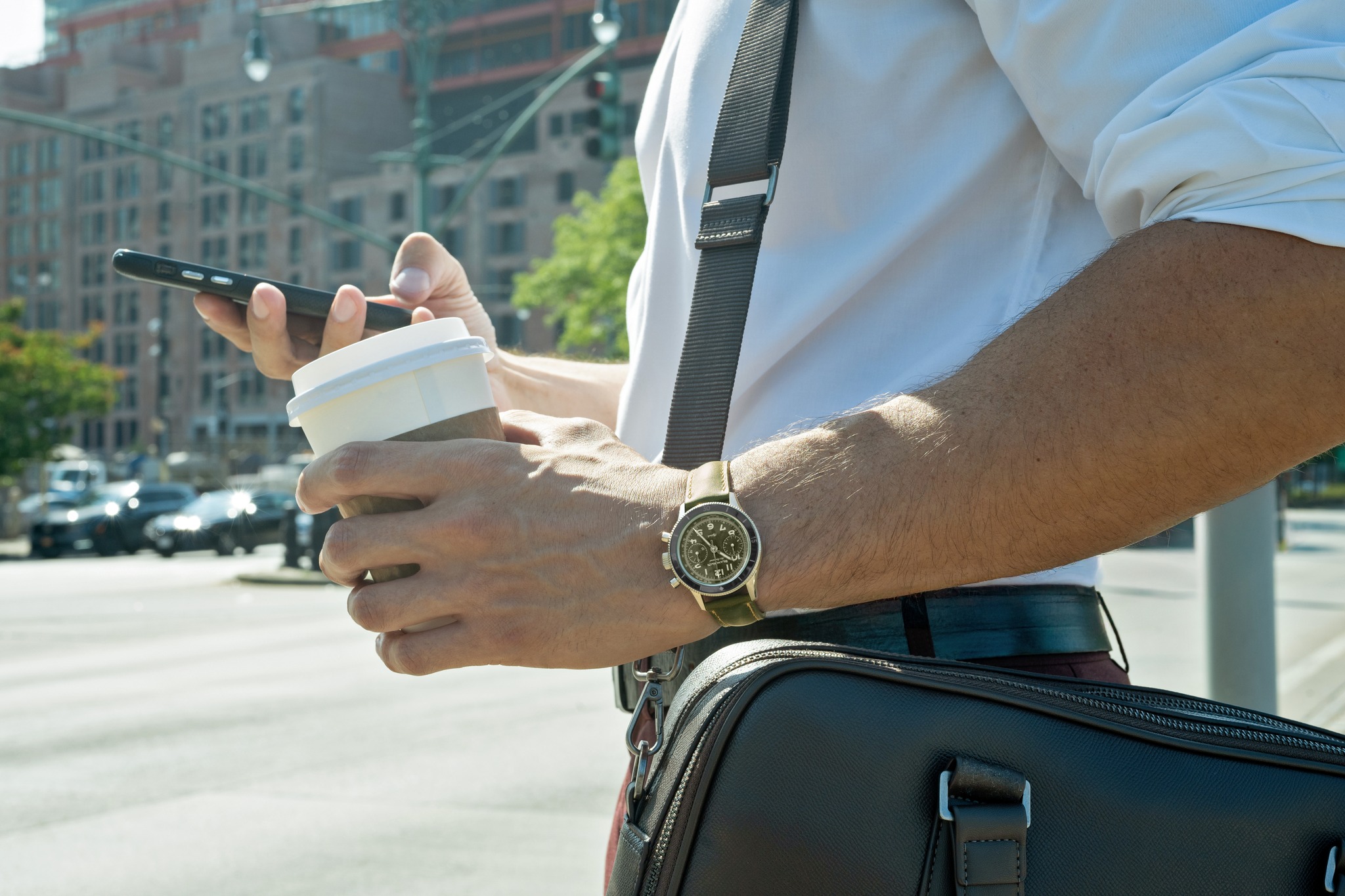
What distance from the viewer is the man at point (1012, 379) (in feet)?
3.07

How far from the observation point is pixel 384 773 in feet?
20.4

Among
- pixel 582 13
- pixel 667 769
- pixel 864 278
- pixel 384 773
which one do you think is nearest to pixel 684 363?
pixel 864 278

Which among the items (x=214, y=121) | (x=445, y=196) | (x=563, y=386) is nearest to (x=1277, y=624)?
(x=563, y=386)

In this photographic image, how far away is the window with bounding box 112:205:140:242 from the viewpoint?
77.2m

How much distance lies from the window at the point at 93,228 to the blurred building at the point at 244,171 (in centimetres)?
9

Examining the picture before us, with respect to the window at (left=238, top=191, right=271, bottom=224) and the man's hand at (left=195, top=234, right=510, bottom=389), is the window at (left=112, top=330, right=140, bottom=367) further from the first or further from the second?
the man's hand at (left=195, top=234, right=510, bottom=389)

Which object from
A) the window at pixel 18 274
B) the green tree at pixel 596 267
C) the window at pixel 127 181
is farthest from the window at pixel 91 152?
the green tree at pixel 596 267

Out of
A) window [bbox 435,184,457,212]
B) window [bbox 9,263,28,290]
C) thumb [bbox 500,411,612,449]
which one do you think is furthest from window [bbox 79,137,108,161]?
thumb [bbox 500,411,612,449]

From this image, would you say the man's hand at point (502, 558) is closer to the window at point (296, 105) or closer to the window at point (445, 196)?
the window at point (445, 196)

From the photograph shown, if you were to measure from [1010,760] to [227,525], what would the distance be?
30583mm

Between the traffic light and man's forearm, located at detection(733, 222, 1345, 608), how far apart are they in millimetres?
14142

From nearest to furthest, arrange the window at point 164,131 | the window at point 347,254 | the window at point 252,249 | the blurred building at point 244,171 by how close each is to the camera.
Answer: the blurred building at point 244,171 → the window at point 347,254 → the window at point 252,249 → the window at point 164,131

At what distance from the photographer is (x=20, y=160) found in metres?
83.1

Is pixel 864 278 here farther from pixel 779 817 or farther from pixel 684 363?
pixel 779 817
